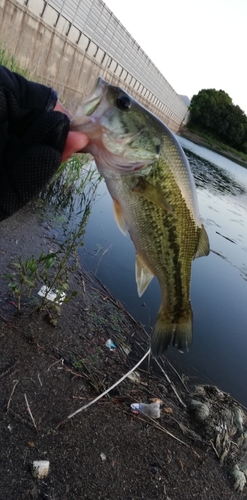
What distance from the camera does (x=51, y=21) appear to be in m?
22.2

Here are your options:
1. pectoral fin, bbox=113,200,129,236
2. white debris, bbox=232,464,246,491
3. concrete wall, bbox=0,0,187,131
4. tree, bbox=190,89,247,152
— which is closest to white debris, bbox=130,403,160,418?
white debris, bbox=232,464,246,491

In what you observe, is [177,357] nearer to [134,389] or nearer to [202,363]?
[202,363]

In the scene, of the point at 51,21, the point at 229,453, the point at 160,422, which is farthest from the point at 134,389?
the point at 51,21

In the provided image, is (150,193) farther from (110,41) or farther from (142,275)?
(110,41)

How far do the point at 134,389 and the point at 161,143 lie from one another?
3.10m

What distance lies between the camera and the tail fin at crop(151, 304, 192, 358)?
3240 mm

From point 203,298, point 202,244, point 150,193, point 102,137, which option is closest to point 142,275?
point 202,244

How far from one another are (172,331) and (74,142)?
170 centimetres

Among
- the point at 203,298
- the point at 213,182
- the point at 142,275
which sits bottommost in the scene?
the point at 213,182

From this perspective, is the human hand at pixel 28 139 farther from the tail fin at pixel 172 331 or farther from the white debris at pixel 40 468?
the white debris at pixel 40 468

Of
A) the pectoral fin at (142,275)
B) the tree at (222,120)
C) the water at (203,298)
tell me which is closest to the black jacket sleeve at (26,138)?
the pectoral fin at (142,275)

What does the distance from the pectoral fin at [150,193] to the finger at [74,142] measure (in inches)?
16.6

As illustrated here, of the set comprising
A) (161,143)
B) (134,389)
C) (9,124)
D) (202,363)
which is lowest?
(202,363)

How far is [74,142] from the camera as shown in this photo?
2.33 meters
